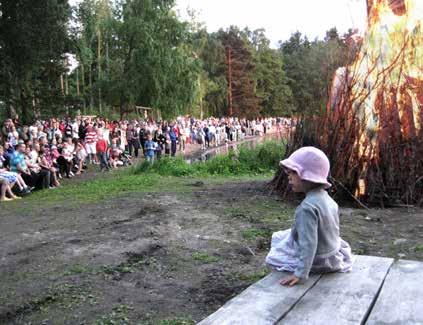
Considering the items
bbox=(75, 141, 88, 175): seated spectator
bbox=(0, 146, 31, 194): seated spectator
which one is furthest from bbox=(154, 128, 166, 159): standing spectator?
bbox=(0, 146, 31, 194): seated spectator

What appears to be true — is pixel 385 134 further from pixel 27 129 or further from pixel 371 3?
pixel 27 129

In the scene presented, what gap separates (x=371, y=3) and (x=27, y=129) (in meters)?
13.3

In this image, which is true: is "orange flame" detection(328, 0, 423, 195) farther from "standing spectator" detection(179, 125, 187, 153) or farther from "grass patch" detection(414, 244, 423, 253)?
"standing spectator" detection(179, 125, 187, 153)

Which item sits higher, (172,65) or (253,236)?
(172,65)

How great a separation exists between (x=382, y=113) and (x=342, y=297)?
20.6ft

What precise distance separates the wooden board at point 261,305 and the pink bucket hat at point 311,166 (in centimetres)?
58

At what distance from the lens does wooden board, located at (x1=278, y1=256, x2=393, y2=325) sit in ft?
7.48

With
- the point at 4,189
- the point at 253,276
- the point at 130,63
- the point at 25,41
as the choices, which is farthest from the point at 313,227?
the point at 130,63

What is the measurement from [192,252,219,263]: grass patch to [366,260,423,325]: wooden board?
9.71ft

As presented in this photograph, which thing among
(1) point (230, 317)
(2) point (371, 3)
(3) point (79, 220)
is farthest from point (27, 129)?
(1) point (230, 317)

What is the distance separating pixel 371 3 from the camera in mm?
8469

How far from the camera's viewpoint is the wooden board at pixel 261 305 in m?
2.25

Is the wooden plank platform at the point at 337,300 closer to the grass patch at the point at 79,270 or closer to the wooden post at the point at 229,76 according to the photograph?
the grass patch at the point at 79,270

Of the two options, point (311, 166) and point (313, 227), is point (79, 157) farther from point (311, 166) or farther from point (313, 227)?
point (313, 227)
